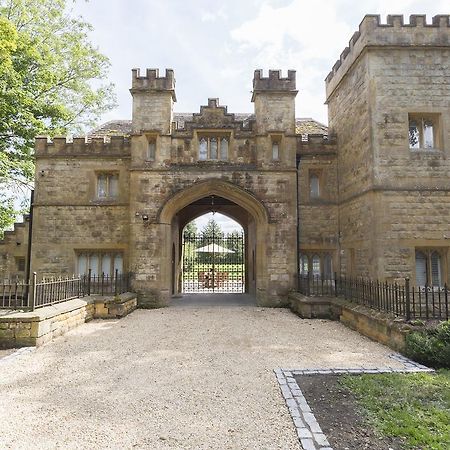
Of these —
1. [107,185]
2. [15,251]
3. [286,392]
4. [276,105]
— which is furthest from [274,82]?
[15,251]

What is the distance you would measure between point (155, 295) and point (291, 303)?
4.84 m

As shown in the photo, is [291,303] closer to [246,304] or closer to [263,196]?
[246,304]

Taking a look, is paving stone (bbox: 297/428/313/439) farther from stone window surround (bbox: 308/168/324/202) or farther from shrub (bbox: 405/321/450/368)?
stone window surround (bbox: 308/168/324/202)

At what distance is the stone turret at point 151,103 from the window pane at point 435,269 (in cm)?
982

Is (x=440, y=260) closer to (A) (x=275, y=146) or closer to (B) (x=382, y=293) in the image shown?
(B) (x=382, y=293)

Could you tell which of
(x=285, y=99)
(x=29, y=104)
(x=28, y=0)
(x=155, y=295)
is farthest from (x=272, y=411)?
(x=28, y=0)

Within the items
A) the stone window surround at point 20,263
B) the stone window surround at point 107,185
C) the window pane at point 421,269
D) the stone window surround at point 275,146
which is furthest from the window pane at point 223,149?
the stone window surround at point 20,263

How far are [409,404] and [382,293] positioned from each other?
5.01 metres

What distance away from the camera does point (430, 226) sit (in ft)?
31.4

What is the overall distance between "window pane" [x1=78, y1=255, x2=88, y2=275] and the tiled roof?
5.40 meters

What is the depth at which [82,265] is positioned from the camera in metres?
13.1

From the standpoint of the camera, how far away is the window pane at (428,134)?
33.2 feet

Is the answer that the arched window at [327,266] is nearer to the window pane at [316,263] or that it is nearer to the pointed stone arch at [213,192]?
the window pane at [316,263]

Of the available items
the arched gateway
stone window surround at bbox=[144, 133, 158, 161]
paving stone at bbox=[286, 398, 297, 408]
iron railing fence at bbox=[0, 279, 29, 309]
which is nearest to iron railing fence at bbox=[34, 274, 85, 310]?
iron railing fence at bbox=[0, 279, 29, 309]
